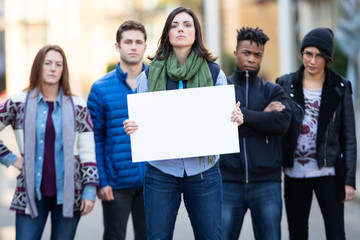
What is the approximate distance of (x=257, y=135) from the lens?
419cm

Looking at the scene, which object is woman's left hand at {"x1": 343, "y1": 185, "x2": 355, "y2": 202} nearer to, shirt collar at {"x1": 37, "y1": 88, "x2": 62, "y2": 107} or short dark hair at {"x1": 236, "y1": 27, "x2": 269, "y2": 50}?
short dark hair at {"x1": 236, "y1": 27, "x2": 269, "y2": 50}

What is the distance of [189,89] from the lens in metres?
3.50

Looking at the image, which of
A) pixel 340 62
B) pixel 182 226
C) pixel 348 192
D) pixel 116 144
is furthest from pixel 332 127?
pixel 340 62

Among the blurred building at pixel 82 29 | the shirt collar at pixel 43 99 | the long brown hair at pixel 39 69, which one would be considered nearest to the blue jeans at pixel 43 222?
the shirt collar at pixel 43 99

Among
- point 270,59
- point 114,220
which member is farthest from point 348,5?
point 114,220

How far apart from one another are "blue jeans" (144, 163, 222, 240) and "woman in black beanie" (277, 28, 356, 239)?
1.02 metres

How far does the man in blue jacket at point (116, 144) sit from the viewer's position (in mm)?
4473

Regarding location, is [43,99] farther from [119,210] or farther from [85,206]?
[119,210]

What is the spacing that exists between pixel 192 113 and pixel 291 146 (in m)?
1.11

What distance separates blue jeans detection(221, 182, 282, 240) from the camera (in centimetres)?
412

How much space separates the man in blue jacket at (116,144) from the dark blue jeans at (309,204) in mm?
1145

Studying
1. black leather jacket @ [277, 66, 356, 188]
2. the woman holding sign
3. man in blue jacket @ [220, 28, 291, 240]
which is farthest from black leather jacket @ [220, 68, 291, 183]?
the woman holding sign

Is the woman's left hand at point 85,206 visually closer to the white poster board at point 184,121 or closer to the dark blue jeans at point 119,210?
the dark blue jeans at point 119,210

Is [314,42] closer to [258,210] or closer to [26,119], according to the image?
[258,210]
